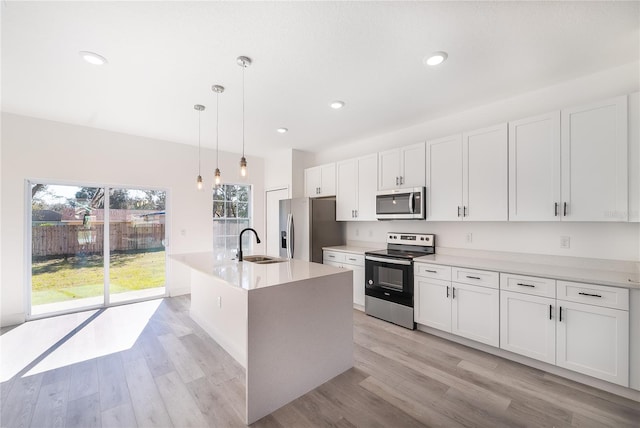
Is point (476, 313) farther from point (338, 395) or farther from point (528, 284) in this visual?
point (338, 395)

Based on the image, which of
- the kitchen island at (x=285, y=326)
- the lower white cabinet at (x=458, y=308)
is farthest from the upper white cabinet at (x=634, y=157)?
the kitchen island at (x=285, y=326)

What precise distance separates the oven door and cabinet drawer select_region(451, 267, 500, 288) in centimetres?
53

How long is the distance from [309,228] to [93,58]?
3.20 m

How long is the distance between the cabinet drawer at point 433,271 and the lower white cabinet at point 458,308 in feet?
0.05

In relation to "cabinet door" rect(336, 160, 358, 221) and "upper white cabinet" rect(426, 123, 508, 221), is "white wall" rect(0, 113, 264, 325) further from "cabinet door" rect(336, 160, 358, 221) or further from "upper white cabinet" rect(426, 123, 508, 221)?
"upper white cabinet" rect(426, 123, 508, 221)

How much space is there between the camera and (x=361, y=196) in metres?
4.25

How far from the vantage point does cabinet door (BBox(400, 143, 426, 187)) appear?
3.51 meters

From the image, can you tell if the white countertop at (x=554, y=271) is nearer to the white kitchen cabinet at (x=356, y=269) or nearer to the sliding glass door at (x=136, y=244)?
the white kitchen cabinet at (x=356, y=269)

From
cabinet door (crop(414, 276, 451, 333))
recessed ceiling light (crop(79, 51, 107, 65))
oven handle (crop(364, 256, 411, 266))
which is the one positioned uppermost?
recessed ceiling light (crop(79, 51, 107, 65))

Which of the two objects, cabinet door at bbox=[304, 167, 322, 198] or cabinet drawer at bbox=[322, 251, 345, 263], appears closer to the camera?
cabinet drawer at bbox=[322, 251, 345, 263]

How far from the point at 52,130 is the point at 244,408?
4491 mm

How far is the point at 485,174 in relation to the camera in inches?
116

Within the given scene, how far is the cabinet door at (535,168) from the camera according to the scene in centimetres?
251

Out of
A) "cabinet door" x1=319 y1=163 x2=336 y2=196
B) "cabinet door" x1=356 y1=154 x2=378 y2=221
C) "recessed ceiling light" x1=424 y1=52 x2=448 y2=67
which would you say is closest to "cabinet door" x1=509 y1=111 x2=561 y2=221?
"recessed ceiling light" x1=424 y1=52 x2=448 y2=67
